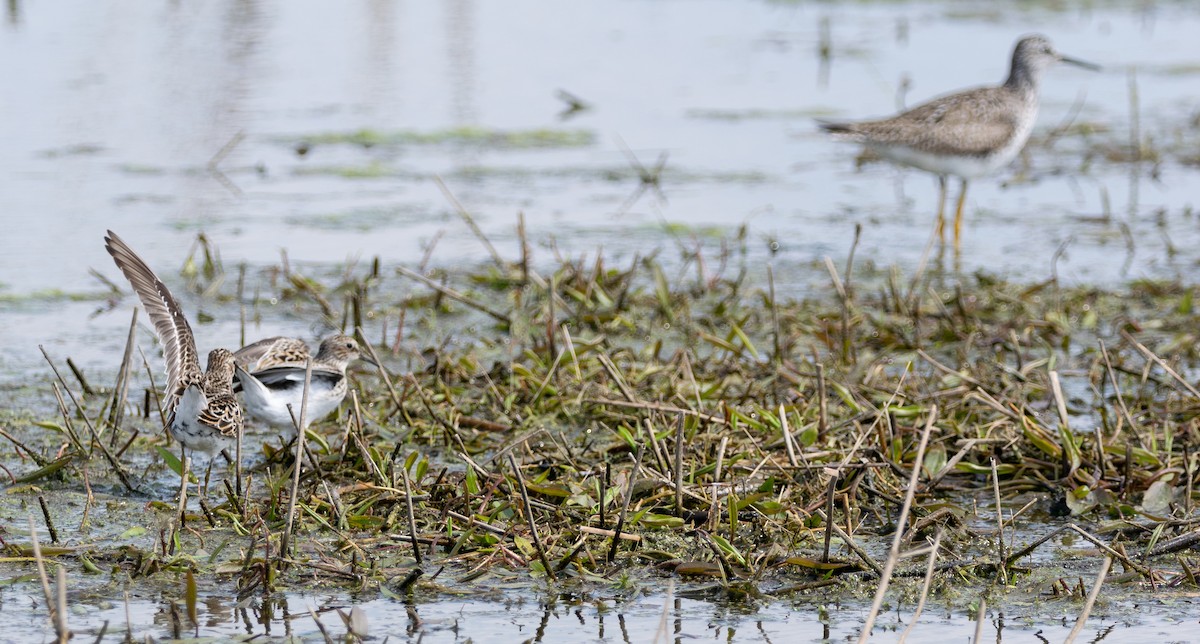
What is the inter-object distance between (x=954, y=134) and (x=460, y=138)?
13.2ft

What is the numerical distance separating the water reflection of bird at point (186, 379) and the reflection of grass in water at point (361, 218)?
410cm

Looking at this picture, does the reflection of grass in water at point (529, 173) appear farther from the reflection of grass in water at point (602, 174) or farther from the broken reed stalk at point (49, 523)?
→ the broken reed stalk at point (49, 523)

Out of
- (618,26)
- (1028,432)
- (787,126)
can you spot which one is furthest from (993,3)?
(1028,432)

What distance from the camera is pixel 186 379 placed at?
5.23 m

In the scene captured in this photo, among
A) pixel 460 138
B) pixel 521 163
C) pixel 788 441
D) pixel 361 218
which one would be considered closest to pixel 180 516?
pixel 788 441

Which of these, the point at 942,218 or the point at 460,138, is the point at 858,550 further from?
the point at 460,138

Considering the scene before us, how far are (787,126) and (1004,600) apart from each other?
8.94 m

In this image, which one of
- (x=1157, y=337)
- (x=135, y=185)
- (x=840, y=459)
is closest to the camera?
(x=840, y=459)

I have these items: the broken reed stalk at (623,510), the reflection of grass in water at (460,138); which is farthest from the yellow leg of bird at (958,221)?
the broken reed stalk at (623,510)

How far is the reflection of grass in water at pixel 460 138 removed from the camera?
39.5 feet

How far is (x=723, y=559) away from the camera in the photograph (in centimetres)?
452

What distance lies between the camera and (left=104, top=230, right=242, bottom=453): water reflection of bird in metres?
5.07

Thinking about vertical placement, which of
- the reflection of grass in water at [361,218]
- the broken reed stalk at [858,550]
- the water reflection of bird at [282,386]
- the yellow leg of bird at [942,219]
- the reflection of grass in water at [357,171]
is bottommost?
the yellow leg of bird at [942,219]

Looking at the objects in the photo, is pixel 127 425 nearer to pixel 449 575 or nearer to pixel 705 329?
pixel 449 575
